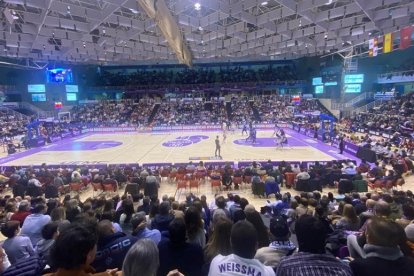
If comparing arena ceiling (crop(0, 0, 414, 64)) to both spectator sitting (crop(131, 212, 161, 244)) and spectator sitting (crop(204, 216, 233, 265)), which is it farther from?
spectator sitting (crop(204, 216, 233, 265))

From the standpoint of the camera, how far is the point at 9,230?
556 centimetres

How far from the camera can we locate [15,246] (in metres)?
5.41

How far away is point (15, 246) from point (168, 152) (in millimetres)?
22063

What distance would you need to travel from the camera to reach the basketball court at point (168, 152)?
24.5 meters

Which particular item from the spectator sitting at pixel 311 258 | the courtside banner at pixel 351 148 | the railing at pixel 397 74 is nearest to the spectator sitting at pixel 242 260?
the spectator sitting at pixel 311 258

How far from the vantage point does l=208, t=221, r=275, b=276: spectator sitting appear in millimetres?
3082

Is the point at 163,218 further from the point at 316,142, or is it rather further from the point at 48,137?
the point at 48,137

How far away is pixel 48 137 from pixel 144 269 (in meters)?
37.0

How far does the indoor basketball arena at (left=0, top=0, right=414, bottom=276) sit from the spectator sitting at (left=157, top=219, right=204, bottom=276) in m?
0.01

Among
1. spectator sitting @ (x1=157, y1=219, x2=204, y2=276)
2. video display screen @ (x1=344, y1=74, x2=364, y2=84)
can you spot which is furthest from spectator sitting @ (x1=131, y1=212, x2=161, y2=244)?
video display screen @ (x1=344, y1=74, x2=364, y2=84)

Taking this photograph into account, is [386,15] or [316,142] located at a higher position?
[386,15]

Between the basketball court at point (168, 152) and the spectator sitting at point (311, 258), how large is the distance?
20.5 metres

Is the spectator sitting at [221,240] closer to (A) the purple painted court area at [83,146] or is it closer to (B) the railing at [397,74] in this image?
(A) the purple painted court area at [83,146]

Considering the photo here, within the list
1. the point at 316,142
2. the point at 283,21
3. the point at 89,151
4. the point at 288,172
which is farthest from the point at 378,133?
the point at 89,151
